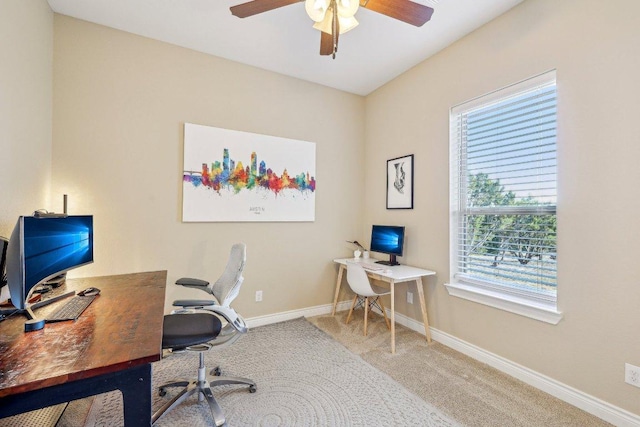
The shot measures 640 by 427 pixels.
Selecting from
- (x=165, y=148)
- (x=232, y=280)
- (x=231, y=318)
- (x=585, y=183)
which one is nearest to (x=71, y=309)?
(x=231, y=318)

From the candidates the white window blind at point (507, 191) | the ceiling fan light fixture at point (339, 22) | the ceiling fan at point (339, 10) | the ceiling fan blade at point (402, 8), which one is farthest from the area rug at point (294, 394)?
the ceiling fan blade at point (402, 8)

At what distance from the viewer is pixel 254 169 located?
3055 mm

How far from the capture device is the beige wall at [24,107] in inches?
63.7

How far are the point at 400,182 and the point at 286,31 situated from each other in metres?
1.90

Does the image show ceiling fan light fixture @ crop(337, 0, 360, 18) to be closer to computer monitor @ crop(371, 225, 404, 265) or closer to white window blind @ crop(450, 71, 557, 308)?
white window blind @ crop(450, 71, 557, 308)

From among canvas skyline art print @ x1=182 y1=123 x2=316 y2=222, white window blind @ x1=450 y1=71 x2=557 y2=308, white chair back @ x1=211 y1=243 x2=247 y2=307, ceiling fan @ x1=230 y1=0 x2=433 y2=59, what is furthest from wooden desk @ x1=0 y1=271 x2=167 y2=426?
white window blind @ x1=450 y1=71 x2=557 y2=308

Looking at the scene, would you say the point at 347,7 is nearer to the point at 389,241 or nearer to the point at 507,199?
the point at 507,199

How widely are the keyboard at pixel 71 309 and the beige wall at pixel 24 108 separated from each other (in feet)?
1.27

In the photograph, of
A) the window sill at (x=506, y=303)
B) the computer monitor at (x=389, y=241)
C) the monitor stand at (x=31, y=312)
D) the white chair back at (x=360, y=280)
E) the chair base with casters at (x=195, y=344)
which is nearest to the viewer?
the monitor stand at (x=31, y=312)

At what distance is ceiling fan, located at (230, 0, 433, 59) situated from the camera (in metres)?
1.61

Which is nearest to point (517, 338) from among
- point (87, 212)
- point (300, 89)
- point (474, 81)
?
point (474, 81)

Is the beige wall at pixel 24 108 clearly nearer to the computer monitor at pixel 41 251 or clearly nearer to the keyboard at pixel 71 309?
the computer monitor at pixel 41 251

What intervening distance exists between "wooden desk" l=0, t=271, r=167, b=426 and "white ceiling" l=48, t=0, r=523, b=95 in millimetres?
2317

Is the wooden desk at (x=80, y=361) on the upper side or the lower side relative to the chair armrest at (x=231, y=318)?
upper
